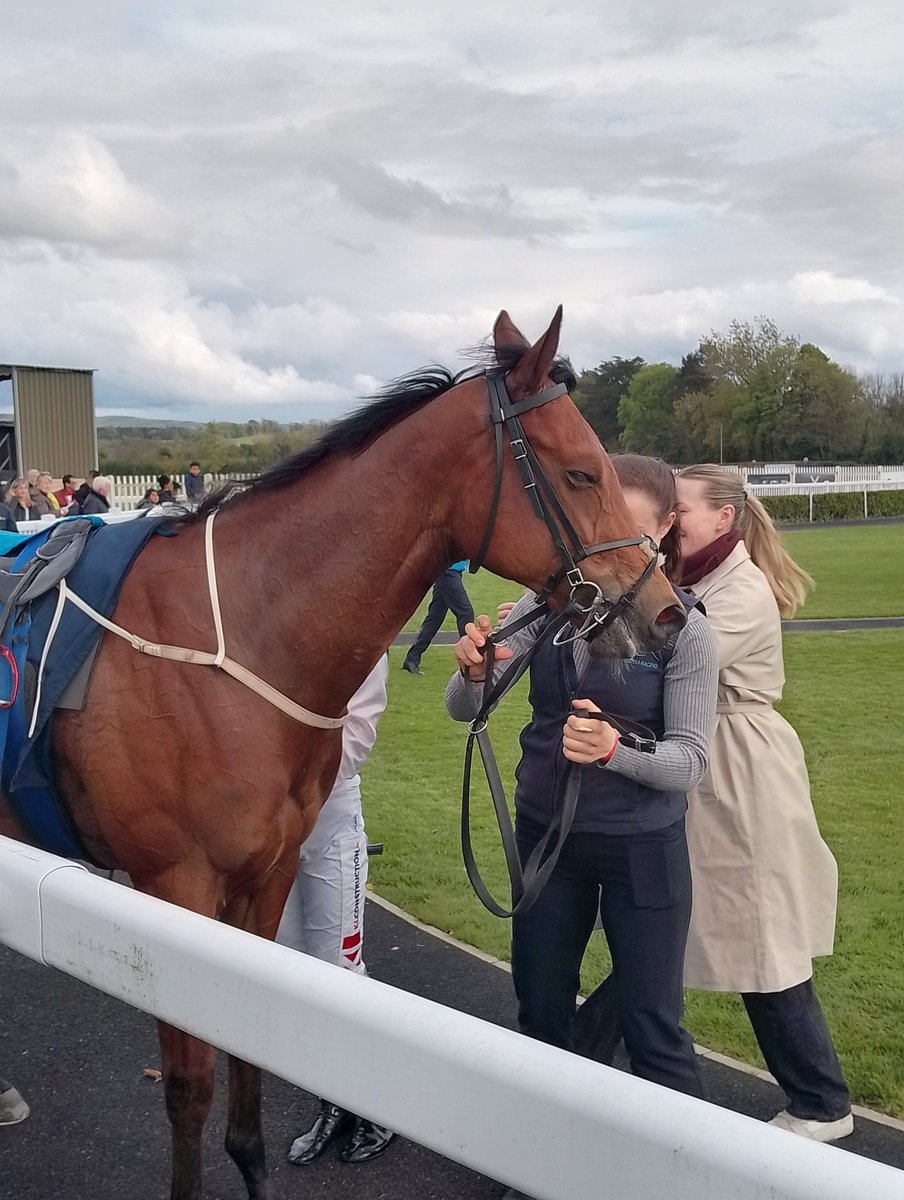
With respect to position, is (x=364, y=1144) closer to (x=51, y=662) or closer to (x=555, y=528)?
(x=51, y=662)

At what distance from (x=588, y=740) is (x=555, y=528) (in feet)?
1.53

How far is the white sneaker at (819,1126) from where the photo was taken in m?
2.83

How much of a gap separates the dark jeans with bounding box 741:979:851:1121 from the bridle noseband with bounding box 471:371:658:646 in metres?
1.23

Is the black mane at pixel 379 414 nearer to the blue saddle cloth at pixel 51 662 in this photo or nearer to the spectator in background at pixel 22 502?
the blue saddle cloth at pixel 51 662

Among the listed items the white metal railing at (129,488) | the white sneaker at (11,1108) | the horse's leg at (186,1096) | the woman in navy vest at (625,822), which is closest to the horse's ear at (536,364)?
the woman in navy vest at (625,822)

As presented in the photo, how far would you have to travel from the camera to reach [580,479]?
2.36 m

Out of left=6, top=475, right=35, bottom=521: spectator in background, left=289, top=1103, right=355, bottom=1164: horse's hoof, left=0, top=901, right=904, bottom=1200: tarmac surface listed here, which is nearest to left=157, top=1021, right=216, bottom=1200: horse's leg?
left=0, top=901, right=904, bottom=1200: tarmac surface

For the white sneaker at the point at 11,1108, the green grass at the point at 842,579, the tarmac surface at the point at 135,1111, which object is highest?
the white sneaker at the point at 11,1108

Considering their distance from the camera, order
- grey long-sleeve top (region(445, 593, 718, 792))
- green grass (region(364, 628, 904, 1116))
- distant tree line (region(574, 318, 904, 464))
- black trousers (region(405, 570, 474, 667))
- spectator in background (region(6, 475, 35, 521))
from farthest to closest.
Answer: distant tree line (region(574, 318, 904, 464)) → spectator in background (region(6, 475, 35, 521)) → black trousers (region(405, 570, 474, 667)) → green grass (region(364, 628, 904, 1116)) → grey long-sleeve top (region(445, 593, 718, 792))

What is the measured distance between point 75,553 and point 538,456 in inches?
46.7

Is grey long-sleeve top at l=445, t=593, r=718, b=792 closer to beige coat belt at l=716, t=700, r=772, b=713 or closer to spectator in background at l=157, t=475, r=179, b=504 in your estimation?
beige coat belt at l=716, t=700, r=772, b=713

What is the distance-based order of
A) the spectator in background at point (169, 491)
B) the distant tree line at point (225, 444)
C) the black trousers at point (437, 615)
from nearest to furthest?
the distant tree line at point (225, 444) → the spectator in background at point (169, 491) → the black trousers at point (437, 615)

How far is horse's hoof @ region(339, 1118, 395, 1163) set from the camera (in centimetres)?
296

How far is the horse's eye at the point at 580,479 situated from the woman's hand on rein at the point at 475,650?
17.1 inches
